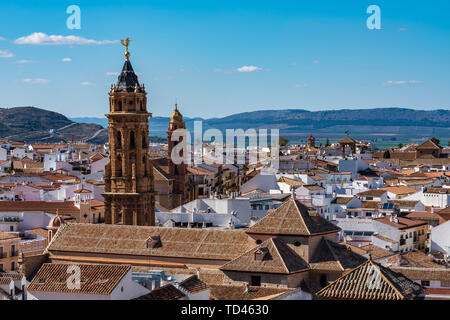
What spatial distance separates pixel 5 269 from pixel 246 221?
17.5 meters

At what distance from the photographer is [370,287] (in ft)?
66.9

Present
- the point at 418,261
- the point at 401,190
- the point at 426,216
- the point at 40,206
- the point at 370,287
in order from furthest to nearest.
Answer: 1. the point at 401,190
2. the point at 426,216
3. the point at 40,206
4. the point at 418,261
5. the point at 370,287

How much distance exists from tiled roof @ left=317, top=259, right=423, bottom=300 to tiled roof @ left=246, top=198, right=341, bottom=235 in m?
11.2

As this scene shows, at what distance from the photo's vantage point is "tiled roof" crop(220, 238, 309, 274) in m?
30.8

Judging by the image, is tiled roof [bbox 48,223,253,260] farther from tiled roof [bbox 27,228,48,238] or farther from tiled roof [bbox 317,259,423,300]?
tiled roof [bbox 27,228,48,238]

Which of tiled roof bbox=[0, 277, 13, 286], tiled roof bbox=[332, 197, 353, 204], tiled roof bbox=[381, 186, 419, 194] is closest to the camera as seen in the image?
tiled roof bbox=[0, 277, 13, 286]

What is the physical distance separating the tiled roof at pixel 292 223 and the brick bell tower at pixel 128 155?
16049 millimetres

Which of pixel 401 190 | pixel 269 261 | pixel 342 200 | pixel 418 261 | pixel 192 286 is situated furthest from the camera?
pixel 401 190

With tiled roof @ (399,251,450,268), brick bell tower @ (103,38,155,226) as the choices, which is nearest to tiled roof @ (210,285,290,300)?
tiled roof @ (399,251,450,268)

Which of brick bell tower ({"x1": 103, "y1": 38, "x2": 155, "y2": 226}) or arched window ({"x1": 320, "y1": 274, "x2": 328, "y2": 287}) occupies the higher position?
brick bell tower ({"x1": 103, "y1": 38, "x2": 155, "y2": 226})

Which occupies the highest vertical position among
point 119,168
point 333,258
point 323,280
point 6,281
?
point 119,168

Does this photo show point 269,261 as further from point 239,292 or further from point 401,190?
point 401,190

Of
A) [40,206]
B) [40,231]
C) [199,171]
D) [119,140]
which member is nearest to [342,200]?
[199,171]

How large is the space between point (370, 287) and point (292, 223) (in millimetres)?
12561
